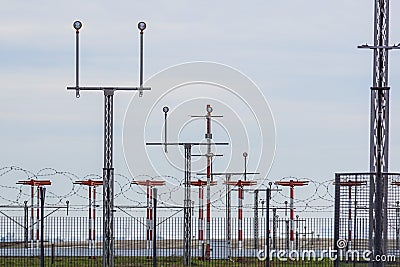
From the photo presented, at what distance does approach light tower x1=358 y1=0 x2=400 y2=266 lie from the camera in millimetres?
27656

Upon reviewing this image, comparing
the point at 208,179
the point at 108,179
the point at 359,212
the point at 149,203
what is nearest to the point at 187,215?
the point at 149,203

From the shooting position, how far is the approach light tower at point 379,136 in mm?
27656

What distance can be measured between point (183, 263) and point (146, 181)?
4350 mm

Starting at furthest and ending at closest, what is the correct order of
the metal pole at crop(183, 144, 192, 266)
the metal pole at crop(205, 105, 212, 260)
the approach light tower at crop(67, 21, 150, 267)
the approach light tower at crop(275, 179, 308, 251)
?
1. the approach light tower at crop(275, 179, 308, 251)
2. the metal pole at crop(205, 105, 212, 260)
3. the metal pole at crop(183, 144, 192, 266)
4. the approach light tower at crop(67, 21, 150, 267)

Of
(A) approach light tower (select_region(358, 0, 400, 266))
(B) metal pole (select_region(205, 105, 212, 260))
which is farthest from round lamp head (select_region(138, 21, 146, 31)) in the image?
(B) metal pole (select_region(205, 105, 212, 260))

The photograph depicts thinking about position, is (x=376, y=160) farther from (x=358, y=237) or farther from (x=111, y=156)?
(x=111, y=156)

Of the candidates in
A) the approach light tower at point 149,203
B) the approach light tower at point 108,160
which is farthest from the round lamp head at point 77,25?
the approach light tower at point 149,203

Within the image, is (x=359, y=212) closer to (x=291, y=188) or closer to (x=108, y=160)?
(x=108, y=160)

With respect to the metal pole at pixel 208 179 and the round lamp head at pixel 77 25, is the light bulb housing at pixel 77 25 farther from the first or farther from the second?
the metal pole at pixel 208 179

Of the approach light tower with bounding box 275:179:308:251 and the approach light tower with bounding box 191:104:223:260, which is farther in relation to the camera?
the approach light tower with bounding box 275:179:308:251

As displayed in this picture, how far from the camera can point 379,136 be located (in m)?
27.9

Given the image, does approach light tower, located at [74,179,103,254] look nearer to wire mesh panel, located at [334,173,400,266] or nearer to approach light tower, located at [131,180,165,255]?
approach light tower, located at [131,180,165,255]

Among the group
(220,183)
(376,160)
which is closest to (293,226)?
(220,183)

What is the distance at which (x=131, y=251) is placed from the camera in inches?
1620
